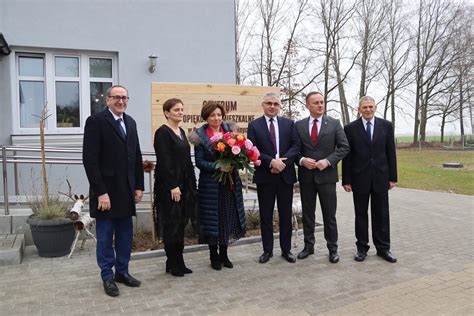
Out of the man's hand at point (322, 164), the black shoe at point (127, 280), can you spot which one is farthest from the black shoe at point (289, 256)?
the black shoe at point (127, 280)

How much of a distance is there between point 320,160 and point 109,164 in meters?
2.38

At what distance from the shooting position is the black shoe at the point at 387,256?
5.14 metres

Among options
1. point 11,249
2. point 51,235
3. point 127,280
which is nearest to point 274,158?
point 127,280

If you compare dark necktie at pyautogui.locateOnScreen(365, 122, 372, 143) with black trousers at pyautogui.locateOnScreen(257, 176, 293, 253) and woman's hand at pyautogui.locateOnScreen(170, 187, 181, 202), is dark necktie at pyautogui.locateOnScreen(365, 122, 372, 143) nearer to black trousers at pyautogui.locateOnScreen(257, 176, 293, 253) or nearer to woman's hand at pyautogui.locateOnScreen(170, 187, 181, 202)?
black trousers at pyautogui.locateOnScreen(257, 176, 293, 253)

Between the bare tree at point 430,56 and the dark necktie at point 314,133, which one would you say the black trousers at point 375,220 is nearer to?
the dark necktie at point 314,133

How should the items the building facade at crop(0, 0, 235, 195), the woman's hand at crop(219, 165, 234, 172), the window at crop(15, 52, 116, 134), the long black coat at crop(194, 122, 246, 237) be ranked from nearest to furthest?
the woman's hand at crop(219, 165, 234, 172)
the long black coat at crop(194, 122, 246, 237)
the building facade at crop(0, 0, 235, 195)
the window at crop(15, 52, 116, 134)

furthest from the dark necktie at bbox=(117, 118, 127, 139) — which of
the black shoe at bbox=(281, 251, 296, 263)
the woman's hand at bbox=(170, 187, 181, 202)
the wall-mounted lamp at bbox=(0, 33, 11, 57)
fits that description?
the wall-mounted lamp at bbox=(0, 33, 11, 57)

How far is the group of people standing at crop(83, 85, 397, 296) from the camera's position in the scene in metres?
4.20

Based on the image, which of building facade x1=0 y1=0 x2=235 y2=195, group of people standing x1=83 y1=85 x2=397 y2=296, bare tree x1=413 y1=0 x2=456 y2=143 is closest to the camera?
group of people standing x1=83 y1=85 x2=397 y2=296

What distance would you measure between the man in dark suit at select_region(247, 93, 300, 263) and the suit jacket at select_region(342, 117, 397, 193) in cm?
75

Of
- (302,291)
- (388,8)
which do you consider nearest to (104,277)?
(302,291)

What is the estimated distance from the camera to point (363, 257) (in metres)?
5.21

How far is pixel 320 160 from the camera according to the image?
5.05 metres

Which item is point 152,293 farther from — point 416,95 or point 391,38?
point 416,95
